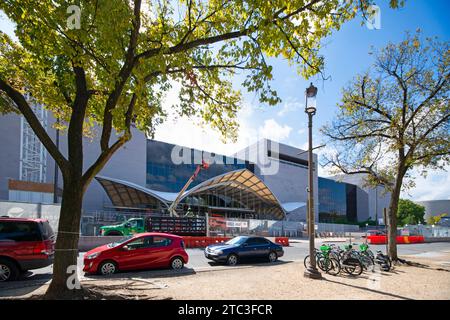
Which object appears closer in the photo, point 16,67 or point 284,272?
point 16,67

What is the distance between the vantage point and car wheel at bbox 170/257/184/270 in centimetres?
1205

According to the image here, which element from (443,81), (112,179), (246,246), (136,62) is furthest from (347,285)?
(112,179)

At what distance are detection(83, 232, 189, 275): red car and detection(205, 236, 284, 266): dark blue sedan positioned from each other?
2143mm

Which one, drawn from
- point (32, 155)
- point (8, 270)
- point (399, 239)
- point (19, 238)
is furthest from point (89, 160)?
point (399, 239)

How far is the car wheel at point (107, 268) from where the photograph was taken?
10.6 meters

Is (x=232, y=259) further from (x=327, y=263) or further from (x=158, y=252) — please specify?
(x=327, y=263)

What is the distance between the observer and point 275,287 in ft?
27.6

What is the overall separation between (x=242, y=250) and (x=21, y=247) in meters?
8.74

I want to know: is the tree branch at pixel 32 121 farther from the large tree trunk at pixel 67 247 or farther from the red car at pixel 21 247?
the red car at pixel 21 247

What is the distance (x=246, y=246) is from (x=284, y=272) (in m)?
3.61

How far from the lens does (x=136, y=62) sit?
7.21 metres

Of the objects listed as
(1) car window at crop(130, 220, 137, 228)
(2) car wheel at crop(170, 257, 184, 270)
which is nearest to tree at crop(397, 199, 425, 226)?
(1) car window at crop(130, 220, 137, 228)
